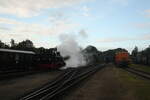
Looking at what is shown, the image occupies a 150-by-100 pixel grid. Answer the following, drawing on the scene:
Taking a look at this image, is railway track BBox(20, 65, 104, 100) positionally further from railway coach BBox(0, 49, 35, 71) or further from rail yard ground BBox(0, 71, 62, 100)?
railway coach BBox(0, 49, 35, 71)

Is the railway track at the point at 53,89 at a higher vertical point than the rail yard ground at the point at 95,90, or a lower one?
higher

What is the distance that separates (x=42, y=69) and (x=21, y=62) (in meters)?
3.34

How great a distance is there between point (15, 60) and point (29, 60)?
14.4 feet

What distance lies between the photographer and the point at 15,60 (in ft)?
92.0

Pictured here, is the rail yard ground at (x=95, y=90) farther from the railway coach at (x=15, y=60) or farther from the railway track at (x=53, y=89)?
the railway coach at (x=15, y=60)

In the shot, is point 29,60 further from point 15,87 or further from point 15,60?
point 15,87

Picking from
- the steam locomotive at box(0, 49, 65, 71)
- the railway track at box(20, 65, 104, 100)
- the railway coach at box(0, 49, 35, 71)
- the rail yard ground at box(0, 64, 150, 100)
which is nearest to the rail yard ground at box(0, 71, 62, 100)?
the rail yard ground at box(0, 64, 150, 100)

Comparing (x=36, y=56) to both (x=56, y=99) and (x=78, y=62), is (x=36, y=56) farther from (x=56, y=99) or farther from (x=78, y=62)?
(x=56, y=99)

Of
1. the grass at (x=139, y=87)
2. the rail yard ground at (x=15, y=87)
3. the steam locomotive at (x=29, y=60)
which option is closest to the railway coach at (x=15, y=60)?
the steam locomotive at (x=29, y=60)

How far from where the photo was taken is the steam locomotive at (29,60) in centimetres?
2625

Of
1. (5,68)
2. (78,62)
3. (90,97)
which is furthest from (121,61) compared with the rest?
(90,97)

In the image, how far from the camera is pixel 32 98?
1012cm

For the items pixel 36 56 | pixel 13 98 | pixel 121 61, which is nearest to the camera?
pixel 13 98

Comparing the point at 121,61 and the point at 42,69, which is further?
the point at 121,61
